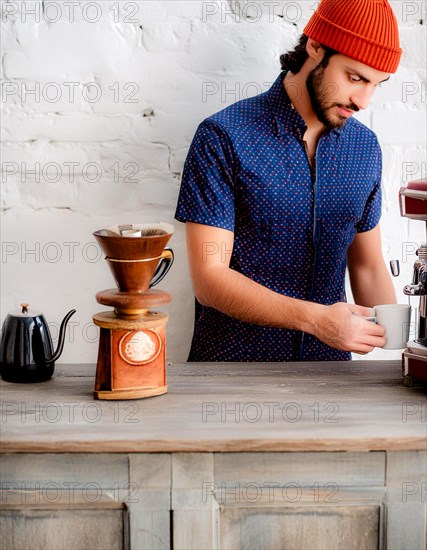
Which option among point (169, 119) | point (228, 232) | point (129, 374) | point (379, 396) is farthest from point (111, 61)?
point (379, 396)

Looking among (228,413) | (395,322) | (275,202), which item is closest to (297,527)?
(228,413)

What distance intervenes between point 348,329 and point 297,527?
555 mm

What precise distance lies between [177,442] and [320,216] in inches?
40.6

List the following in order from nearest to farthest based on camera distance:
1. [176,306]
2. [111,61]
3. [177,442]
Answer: [177,442], [111,61], [176,306]

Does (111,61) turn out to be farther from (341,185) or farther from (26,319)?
(26,319)

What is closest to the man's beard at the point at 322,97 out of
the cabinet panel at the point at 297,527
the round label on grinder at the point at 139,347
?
the round label on grinder at the point at 139,347

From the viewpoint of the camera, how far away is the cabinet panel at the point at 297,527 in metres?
1.59

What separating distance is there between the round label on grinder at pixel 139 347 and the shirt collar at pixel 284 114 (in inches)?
33.5

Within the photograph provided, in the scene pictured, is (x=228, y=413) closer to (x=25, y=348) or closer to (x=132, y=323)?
(x=132, y=323)

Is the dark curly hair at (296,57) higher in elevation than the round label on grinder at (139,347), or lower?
higher

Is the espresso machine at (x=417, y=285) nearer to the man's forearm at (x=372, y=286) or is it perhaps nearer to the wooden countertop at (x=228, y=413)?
the wooden countertop at (x=228, y=413)

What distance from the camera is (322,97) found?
2285 millimetres

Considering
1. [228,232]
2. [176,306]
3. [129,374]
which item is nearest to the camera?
[129,374]

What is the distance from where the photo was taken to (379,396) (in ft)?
5.89
